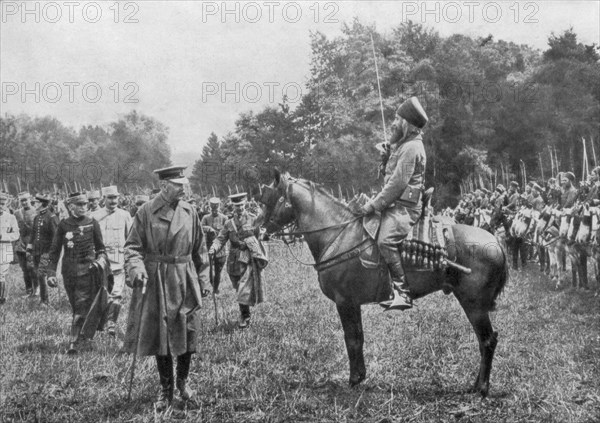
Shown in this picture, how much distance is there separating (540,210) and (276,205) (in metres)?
11.2

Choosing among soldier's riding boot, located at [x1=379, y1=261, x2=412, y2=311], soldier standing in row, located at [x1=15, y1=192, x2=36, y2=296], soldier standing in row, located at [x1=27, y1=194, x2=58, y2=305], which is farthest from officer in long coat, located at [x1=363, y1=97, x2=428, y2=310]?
soldier standing in row, located at [x1=15, y1=192, x2=36, y2=296]

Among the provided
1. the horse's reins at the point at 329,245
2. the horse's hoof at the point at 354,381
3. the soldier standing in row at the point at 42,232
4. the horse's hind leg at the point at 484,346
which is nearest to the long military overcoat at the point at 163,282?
the horse's reins at the point at 329,245

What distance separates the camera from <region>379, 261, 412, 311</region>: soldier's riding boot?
6.08m

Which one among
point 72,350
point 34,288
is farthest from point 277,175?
point 34,288

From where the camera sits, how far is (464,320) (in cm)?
916

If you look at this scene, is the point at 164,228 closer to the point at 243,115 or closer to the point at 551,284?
the point at 551,284

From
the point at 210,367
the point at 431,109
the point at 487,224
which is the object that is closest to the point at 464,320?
the point at 210,367

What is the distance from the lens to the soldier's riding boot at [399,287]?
6082 millimetres

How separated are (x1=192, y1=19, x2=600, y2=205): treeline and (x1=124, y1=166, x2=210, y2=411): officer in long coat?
93.9 ft

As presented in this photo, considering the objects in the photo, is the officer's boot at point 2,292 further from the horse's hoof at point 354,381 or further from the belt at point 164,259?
the horse's hoof at point 354,381

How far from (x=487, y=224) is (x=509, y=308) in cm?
834

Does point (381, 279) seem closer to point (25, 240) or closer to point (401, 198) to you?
point (401, 198)

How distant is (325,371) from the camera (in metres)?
6.86

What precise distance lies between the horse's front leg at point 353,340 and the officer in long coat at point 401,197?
1.30 ft
